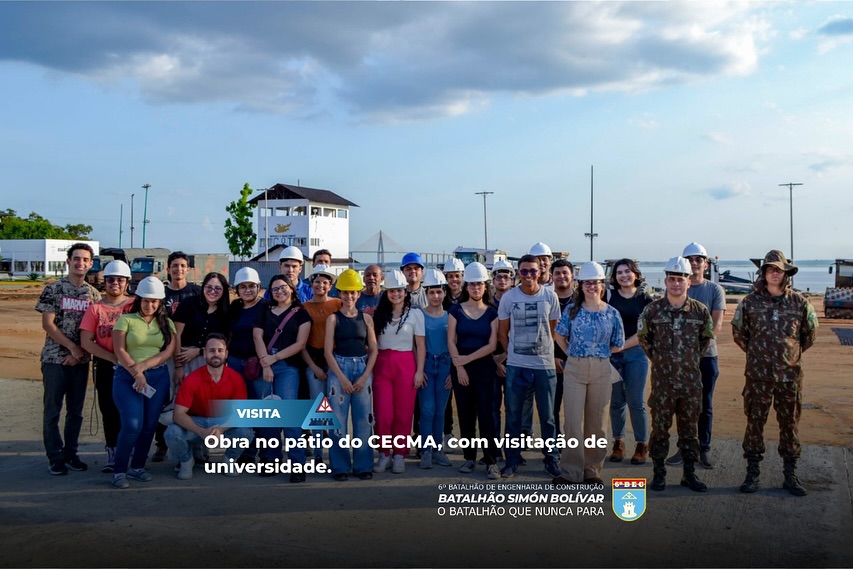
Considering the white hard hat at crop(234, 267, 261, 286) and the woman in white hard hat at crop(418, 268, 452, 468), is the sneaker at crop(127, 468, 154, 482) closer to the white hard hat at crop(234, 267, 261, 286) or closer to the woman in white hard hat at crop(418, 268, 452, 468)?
the white hard hat at crop(234, 267, 261, 286)

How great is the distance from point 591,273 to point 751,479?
6.93 feet

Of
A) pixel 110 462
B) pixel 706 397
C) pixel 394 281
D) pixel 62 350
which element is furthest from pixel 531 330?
pixel 62 350

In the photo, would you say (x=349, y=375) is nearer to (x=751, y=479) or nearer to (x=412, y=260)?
(x=412, y=260)

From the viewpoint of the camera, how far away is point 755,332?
19.5 ft

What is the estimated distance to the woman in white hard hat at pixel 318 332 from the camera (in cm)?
646

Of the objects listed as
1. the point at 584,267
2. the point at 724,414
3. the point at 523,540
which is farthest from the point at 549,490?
the point at 724,414

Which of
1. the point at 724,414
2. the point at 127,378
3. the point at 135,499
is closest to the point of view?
the point at 135,499

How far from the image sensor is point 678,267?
19.8 feet

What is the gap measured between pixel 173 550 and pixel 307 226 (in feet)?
208

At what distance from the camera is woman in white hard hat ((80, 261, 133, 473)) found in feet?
20.3

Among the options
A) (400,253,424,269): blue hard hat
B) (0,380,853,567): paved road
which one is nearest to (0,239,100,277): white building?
(400,253,424,269): blue hard hat

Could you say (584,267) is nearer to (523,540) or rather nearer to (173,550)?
(523,540)

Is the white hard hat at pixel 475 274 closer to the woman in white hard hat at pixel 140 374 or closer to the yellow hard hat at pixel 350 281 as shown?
the yellow hard hat at pixel 350 281

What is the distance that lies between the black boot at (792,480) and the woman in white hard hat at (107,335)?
5.74 m
